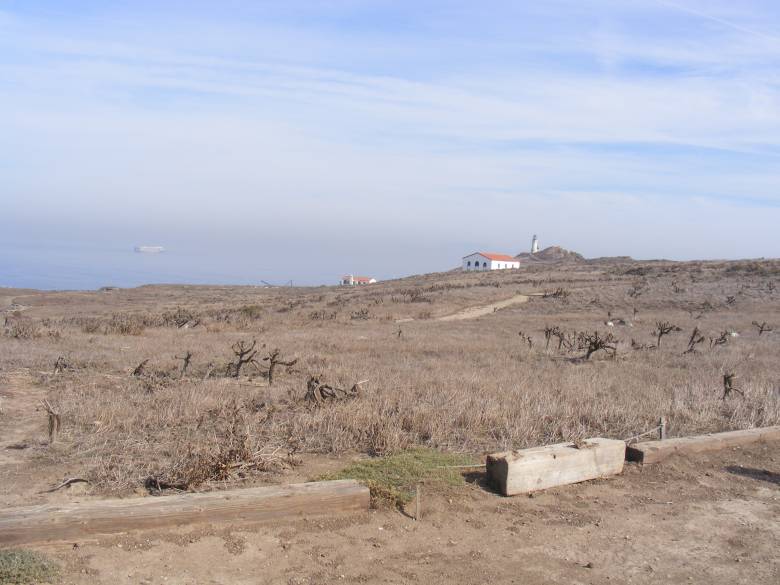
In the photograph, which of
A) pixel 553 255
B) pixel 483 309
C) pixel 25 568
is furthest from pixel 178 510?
pixel 553 255

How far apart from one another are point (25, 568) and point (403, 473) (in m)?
3.25

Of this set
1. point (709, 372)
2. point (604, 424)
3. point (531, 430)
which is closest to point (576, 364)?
point (709, 372)

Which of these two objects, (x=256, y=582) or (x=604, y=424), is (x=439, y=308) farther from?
(x=256, y=582)

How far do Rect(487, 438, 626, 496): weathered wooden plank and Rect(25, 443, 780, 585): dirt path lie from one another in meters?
0.12

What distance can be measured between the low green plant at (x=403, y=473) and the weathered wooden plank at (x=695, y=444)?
178 centimetres

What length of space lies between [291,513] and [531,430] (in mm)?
3530

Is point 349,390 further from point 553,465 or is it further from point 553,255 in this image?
point 553,255

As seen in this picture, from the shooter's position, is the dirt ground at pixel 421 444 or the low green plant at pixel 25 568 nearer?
the low green plant at pixel 25 568

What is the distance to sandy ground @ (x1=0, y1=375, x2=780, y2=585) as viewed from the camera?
461 centimetres

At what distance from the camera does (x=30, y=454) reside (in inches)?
277

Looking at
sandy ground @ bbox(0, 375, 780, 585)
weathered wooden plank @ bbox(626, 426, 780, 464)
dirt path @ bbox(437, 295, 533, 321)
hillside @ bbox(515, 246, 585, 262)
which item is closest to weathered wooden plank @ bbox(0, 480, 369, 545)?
sandy ground @ bbox(0, 375, 780, 585)

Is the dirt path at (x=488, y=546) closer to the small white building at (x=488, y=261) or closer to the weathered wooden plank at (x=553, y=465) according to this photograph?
the weathered wooden plank at (x=553, y=465)

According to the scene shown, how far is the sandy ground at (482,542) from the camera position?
182 inches

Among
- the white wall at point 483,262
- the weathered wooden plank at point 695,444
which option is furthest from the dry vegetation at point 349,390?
the white wall at point 483,262
